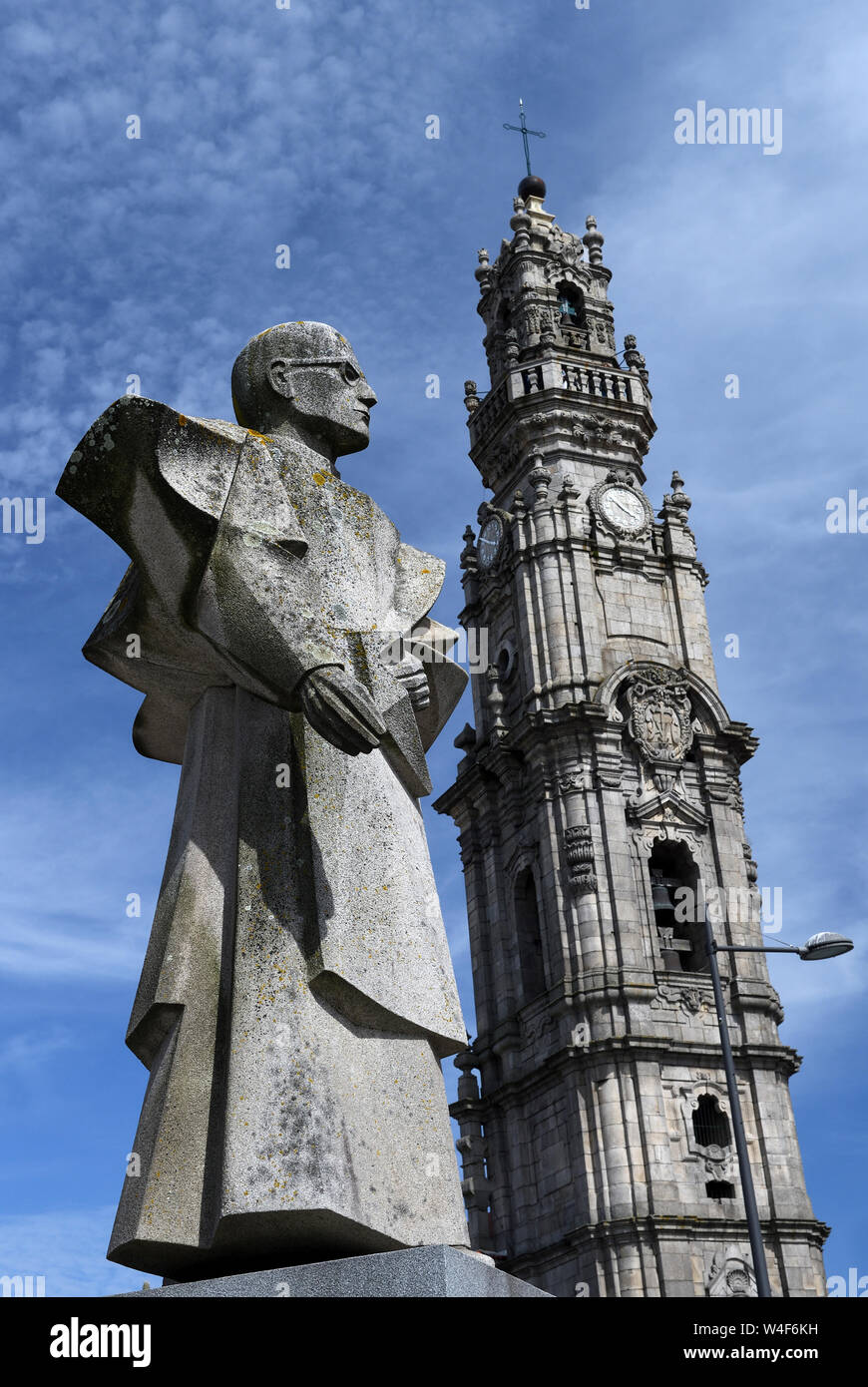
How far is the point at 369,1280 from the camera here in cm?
316

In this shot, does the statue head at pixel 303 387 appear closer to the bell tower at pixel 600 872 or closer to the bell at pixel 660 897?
the bell tower at pixel 600 872

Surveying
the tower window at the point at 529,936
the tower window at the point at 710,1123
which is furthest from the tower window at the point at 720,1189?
the tower window at the point at 529,936

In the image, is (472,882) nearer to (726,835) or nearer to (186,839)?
(726,835)

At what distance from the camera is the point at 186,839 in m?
4.11

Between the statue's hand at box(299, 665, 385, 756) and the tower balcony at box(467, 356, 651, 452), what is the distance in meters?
35.9

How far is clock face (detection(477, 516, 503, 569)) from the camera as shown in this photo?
38.7 meters

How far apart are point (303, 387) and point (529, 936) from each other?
1239 inches

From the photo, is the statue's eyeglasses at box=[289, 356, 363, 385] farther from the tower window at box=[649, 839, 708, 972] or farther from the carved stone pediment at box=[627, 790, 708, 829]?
the carved stone pediment at box=[627, 790, 708, 829]

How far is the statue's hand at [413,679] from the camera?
4.23 metres

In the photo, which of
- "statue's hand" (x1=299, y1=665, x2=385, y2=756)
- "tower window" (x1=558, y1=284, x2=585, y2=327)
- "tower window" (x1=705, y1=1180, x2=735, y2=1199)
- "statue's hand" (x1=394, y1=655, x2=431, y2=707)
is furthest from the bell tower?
"statue's hand" (x1=299, y1=665, x2=385, y2=756)

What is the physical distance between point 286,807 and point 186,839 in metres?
0.33

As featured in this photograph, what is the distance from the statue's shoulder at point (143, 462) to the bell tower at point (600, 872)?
25.4 metres
